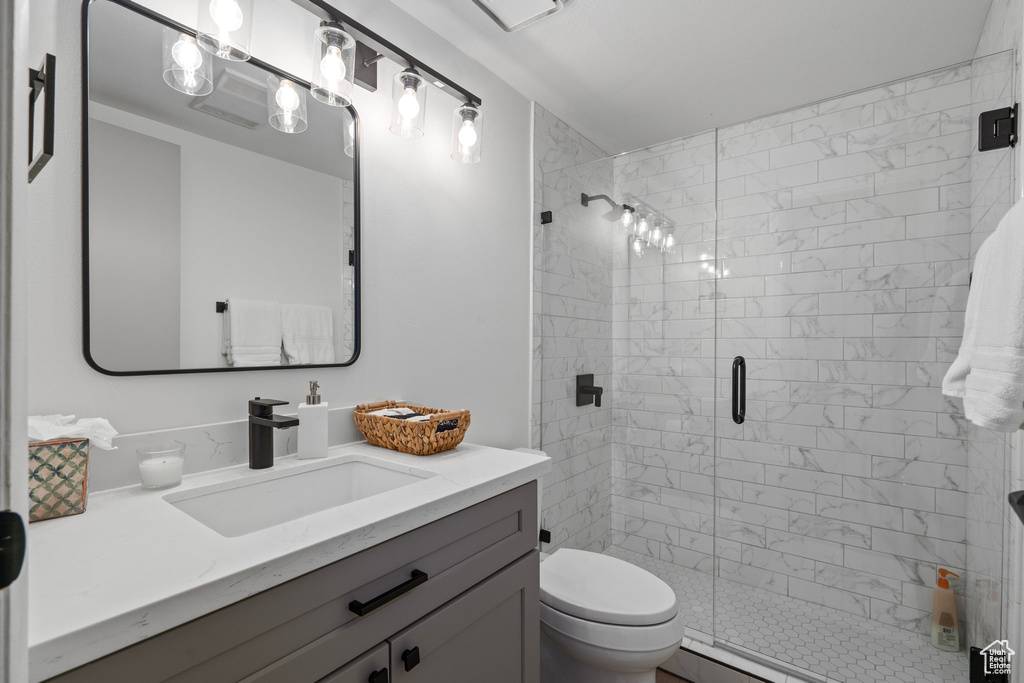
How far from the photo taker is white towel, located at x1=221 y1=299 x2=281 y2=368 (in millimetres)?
1279

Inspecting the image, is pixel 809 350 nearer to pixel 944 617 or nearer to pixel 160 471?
pixel 944 617

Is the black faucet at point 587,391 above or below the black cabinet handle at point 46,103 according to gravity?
below

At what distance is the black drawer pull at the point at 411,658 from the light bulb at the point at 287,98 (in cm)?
138

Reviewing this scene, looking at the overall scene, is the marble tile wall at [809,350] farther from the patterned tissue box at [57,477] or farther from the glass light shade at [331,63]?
the patterned tissue box at [57,477]

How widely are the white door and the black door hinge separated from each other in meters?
0.01

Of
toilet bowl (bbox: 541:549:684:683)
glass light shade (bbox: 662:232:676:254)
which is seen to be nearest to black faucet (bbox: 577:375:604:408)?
glass light shade (bbox: 662:232:676:254)

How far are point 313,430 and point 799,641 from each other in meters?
2.10

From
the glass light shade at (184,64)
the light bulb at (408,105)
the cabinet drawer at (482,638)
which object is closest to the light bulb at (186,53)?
the glass light shade at (184,64)

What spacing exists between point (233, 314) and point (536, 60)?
1583 mm

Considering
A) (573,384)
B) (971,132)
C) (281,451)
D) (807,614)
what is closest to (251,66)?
(281,451)

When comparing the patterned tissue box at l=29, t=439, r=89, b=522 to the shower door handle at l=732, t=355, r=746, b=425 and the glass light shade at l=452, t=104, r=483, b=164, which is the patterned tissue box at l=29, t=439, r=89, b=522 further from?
the shower door handle at l=732, t=355, r=746, b=425

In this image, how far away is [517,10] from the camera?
1715mm

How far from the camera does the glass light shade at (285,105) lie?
135cm

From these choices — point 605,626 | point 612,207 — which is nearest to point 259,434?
point 605,626
